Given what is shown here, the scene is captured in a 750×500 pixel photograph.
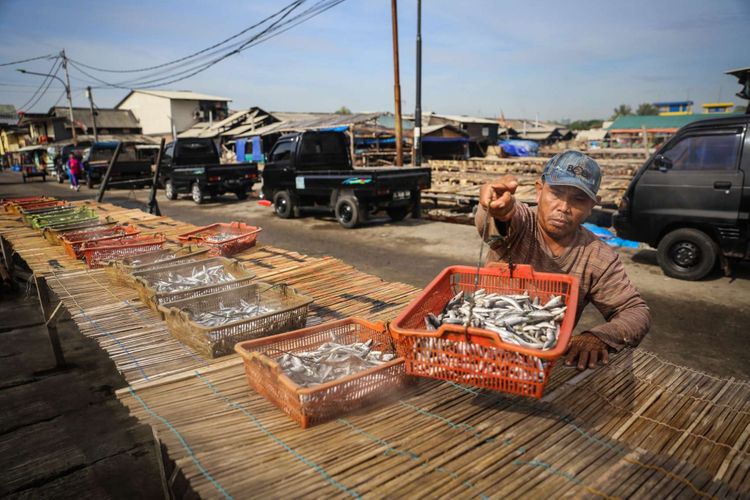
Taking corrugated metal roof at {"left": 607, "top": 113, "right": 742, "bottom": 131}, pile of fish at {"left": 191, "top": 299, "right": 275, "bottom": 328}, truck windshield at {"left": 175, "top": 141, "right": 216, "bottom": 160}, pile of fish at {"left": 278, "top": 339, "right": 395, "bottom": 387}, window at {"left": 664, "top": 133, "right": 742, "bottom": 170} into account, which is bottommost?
pile of fish at {"left": 278, "top": 339, "right": 395, "bottom": 387}

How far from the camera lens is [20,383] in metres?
5.15

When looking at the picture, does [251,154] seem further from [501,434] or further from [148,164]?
[501,434]

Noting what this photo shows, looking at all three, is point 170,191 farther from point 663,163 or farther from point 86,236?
point 663,163

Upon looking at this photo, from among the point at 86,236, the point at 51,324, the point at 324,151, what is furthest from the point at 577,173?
the point at 324,151

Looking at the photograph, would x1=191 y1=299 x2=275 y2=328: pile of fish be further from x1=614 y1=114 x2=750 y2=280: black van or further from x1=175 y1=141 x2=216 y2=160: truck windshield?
x1=175 y1=141 x2=216 y2=160: truck windshield

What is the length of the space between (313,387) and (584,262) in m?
2.02

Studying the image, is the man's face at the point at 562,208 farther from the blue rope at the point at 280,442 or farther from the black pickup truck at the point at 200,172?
the black pickup truck at the point at 200,172

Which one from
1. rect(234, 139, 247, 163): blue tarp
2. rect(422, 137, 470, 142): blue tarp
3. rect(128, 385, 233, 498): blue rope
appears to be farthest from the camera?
rect(234, 139, 247, 163): blue tarp

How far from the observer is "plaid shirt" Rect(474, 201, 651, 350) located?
111 inches

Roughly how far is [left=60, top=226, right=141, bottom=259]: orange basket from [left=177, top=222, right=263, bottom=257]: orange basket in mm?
851

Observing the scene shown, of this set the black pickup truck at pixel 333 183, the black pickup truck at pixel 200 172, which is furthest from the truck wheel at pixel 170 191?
the black pickup truck at pixel 333 183

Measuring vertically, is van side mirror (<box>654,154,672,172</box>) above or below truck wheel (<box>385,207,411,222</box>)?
above

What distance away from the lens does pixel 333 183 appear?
1324 cm

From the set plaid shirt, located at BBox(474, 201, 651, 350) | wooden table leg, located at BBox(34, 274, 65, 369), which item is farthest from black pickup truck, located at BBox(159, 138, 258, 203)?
plaid shirt, located at BBox(474, 201, 651, 350)
